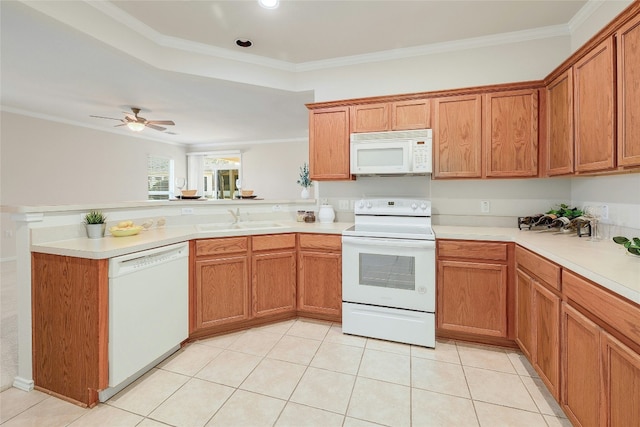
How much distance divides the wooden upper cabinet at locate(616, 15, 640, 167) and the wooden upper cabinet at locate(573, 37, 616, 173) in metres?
0.05

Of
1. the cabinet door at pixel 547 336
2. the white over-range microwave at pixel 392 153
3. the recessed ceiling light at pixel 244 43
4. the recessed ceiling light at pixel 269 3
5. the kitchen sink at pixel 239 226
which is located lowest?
the cabinet door at pixel 547 336

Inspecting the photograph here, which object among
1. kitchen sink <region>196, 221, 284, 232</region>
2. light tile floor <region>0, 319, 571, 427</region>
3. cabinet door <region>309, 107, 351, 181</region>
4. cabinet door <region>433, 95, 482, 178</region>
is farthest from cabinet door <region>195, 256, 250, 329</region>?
cabinet door <region>433, 95, 482, 178</region>

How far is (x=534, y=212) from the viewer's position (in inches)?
107

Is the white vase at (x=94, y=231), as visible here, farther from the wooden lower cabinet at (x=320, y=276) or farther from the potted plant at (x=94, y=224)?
the wooden lower cabinet at (x=320, y=276)

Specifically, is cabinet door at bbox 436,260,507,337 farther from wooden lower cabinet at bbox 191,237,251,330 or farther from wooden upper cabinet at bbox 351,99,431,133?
wooden lower cabinet at bbox 191,237,251,330

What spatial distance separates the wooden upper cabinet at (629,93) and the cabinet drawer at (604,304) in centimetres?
70

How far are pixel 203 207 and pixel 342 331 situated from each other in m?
1.83

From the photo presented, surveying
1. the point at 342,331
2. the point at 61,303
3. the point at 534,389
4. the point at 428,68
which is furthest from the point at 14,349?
the point at 428,68

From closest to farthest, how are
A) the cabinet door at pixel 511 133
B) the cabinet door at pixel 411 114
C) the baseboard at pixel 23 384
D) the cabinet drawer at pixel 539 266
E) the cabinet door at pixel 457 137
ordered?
the cabinet drawer at pixel 539 266 < the baseboard at pixel 23 384 < the cabinet door at pixel 511 133 < the cabinet door at pixel 457 137 < the cabinet door at pixel 411 114

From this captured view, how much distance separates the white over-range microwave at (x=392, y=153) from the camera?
2.63 meters

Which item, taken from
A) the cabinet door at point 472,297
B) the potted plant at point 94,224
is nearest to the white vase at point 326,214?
the cabinet door at point 472,297

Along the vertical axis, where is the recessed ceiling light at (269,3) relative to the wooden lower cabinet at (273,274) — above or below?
above

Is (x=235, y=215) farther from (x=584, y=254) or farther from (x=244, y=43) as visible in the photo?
(x=584, y=254)

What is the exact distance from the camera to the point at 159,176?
307 inches
